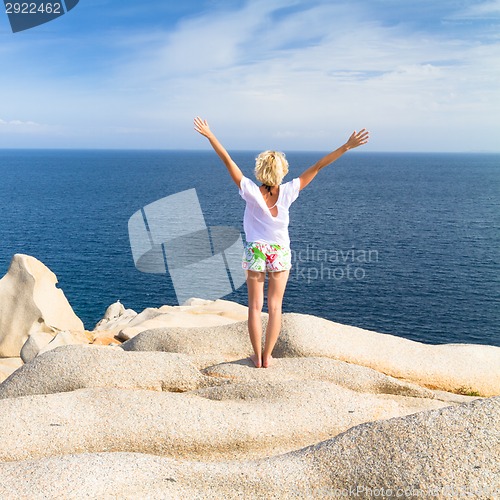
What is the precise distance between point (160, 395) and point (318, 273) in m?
51.9

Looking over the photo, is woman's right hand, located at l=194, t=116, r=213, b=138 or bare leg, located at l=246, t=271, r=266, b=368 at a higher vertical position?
woman's right hand, located at l=194, t=116, r=213, b=138

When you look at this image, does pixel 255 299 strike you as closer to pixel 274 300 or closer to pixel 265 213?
pixel 274 300

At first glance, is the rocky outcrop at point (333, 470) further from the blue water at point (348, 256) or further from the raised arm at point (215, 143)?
the blue water at point (348, 256)

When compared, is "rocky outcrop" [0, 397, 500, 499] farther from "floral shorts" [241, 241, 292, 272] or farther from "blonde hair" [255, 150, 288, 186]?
"blonde hair" [255, 150, 288, 186]

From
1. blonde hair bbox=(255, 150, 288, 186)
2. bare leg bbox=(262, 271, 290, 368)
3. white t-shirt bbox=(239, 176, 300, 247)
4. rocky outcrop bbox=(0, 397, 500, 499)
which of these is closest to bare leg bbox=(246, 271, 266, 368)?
bare leg bbox=(262, 271, 290, 368)

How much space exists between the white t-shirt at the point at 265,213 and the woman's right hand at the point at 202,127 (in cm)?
100

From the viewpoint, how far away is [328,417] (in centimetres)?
906

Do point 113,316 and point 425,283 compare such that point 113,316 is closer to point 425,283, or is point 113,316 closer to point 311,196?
point 425,283

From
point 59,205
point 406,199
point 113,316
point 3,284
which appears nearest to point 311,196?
point 406,199

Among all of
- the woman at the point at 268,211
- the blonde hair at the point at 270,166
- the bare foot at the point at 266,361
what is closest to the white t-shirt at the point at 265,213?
the woman at the point at 268,211

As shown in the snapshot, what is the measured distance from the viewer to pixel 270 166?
9.23m

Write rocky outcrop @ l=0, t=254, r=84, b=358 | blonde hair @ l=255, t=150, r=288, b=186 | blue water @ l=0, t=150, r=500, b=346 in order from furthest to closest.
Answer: blue water @ l=0, t=150, r=500, b=346 < rocky outcrop @ l=0, t=254, r=84, b=358 < blonde hair @ l=255, t=150, r=288, b=186

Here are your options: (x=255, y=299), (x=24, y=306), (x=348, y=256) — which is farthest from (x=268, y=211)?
(x=348, y=256)

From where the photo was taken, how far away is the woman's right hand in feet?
30.6
